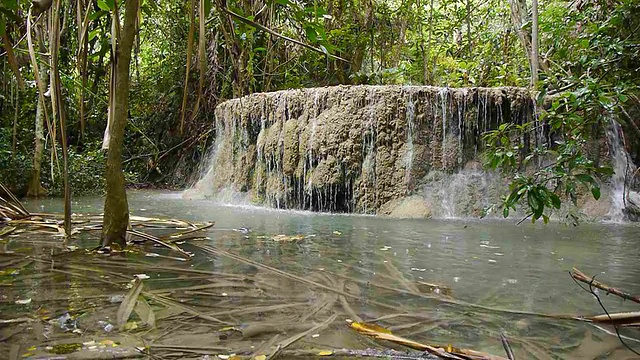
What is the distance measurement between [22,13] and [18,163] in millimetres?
4797

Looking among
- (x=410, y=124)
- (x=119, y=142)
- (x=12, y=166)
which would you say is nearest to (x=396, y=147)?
(x=410, y=124)

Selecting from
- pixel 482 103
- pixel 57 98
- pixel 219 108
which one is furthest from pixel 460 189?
pixel 57 98

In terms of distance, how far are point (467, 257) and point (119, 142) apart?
2.62 metres

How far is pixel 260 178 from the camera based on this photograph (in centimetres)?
917

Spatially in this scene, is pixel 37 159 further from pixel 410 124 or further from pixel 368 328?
pixel 368 328

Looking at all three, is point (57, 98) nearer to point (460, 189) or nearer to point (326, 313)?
point (326, 313)

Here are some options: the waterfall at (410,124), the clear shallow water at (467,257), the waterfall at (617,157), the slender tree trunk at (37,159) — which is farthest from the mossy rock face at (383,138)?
the slender tree trunk at (37,159)

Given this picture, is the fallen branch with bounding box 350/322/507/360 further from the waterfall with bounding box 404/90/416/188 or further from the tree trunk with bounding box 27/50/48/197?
the tree trunk with bounding box 27/50/48/197

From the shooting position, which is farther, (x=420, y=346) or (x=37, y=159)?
(x=37, y=159)

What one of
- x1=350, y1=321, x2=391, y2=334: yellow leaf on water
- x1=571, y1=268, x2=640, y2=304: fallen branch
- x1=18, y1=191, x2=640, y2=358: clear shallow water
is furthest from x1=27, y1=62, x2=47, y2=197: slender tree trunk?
x1=571, y1=268, x2=640, y2=304: fallen branch

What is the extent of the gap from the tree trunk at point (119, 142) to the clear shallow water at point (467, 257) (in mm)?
627

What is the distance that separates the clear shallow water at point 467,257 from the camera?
257cm

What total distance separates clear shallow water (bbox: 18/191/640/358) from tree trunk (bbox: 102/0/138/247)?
63 cm

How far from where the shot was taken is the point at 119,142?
11.5ft
